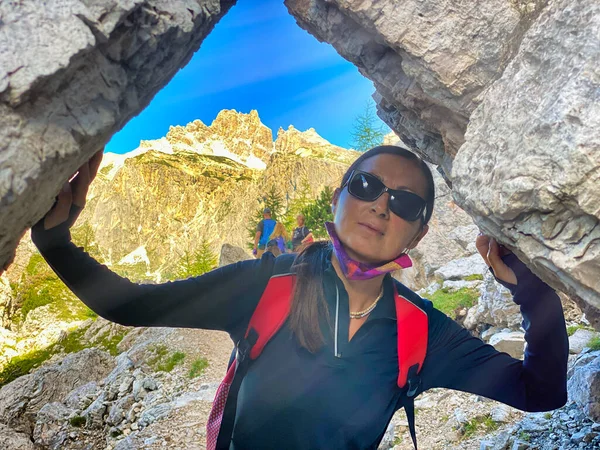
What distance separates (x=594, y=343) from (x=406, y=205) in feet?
21.2

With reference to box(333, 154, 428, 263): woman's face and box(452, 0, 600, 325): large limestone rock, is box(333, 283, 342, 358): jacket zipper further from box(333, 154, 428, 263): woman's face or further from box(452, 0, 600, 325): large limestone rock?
box(452, 0, 600, 325): large limestone rock

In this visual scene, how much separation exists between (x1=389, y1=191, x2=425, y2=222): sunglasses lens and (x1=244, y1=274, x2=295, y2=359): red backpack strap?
3.59 ft

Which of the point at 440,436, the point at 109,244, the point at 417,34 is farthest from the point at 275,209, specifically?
the point at 109,244

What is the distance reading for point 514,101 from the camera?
290cm

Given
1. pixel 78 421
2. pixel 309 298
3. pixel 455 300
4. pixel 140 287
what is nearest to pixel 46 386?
pixel 78 421

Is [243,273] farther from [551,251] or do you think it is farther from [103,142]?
[551,251]

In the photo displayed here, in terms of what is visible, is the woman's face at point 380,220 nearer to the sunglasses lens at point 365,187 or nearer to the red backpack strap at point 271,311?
the sunglasses lens at point 365,187

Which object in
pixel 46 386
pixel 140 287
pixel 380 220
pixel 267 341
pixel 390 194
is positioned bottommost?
pixel 46 386

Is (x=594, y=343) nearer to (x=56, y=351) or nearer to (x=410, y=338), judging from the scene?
(x=410, y=338)

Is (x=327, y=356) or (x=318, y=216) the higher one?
(x=327, y=356)

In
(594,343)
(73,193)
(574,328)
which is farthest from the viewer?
(574,328)

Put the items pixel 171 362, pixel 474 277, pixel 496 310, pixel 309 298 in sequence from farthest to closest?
1. pixel 474 277
2. pixel 171 362
3. pixel 496 310
4. pixel 309 298

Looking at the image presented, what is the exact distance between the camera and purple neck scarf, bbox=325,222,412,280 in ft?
10.7

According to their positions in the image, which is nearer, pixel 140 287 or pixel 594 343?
pixel 140 287
